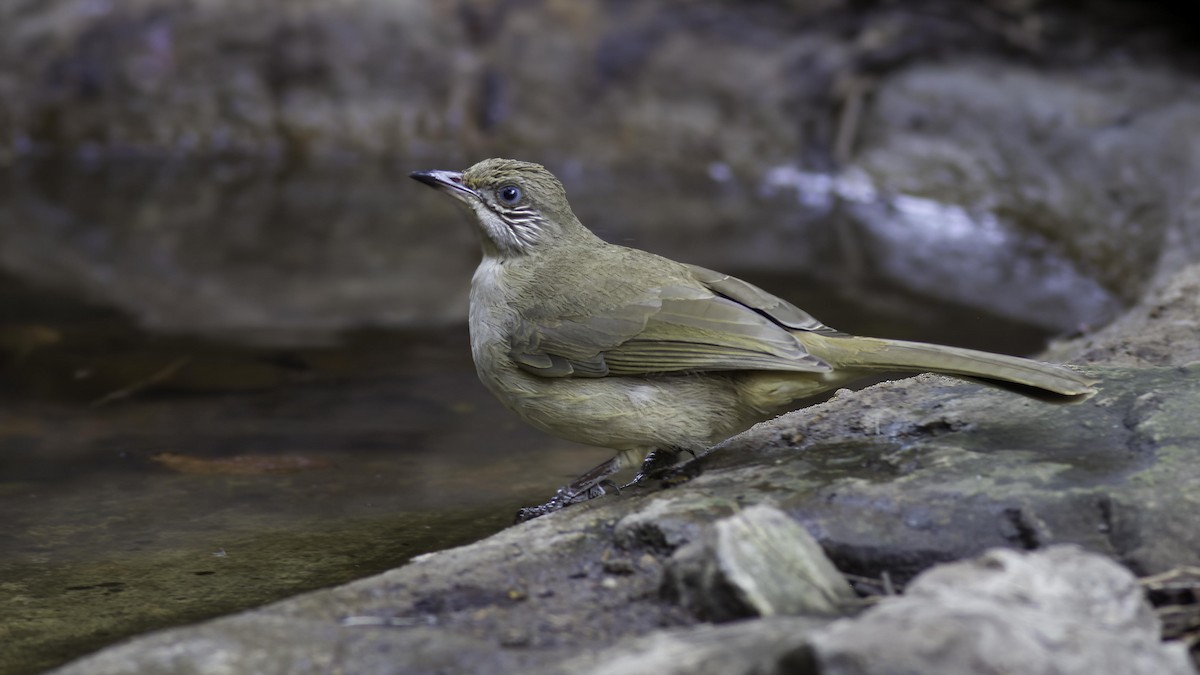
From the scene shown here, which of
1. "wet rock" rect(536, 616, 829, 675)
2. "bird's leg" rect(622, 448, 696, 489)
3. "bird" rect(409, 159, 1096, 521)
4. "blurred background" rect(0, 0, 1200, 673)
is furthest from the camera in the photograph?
"blurred background" rect(0, 0, 1200, 673)

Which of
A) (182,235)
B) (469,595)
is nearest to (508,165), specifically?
(469,595)

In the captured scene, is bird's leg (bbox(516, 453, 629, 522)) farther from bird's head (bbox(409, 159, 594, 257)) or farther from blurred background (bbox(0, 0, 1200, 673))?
bird's head (bbox(409, 159, 594, 257))

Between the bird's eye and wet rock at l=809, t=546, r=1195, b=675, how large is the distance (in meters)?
2.52

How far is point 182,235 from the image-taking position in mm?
9914

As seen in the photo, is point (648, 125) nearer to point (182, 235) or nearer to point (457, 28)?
point (457, 28)

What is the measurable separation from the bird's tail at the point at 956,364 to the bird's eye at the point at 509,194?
1.37 m

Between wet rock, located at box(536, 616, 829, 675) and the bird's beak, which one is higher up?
the bird's beak

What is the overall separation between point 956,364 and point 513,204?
1.86 meters

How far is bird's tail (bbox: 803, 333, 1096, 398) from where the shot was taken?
12.6 feet

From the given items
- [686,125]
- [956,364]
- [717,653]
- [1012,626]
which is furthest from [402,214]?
[1012,626]

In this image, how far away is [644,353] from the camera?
4410mm

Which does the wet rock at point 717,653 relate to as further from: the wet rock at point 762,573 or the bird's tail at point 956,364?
the bird's tail at point 956,364

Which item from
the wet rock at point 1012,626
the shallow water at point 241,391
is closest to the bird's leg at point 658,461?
the shallow water at point 241,391

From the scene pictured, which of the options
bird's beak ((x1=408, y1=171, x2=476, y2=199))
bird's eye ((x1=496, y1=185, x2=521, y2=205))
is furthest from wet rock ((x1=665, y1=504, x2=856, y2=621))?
bird's beak ((x1=408, y1=171, x2=476, y2=199))
